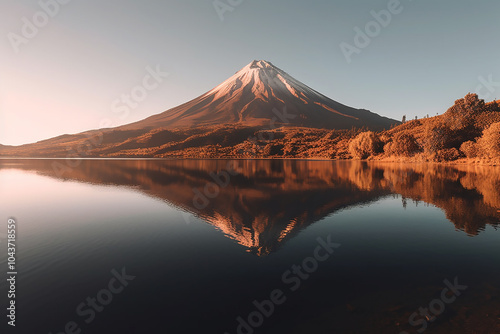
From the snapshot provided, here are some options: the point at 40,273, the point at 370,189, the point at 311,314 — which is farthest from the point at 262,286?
the point at 370,189

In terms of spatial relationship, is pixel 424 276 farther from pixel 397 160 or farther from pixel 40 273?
pixel 397 160

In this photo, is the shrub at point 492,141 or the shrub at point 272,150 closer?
the shrub at point 492,141

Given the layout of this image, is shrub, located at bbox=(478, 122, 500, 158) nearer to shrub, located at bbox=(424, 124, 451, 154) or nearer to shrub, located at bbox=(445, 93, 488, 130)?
shrub, located at bbox=(424, 124, 451, 154)

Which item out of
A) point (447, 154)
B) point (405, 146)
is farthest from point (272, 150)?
point (447, 154)

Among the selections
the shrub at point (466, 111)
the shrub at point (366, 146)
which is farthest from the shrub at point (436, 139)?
the shrub at point (366, 146)

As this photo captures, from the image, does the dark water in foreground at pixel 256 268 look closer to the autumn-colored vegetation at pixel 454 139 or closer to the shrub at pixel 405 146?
the autumn-colored vegetation at pixel 454 139
